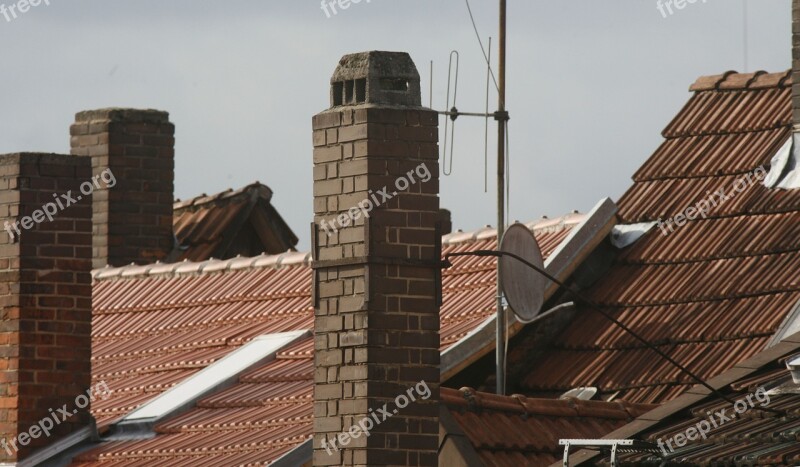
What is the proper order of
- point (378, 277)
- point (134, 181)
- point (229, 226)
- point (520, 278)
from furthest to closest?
point (229, 226), point (134, 181), point (520, 278), point (378, 277)

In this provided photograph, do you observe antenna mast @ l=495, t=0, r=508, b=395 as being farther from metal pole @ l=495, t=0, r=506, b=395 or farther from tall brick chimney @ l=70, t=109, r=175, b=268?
tall brick chimney @ l=70, t=109, r=175, b=268

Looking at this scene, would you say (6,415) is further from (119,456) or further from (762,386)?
(762,386)

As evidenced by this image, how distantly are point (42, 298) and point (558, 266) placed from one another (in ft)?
13.0

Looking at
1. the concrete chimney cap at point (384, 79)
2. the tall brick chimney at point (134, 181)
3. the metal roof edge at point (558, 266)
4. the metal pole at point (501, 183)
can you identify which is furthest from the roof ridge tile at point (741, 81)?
the tall brick chimney at point (134, 181)

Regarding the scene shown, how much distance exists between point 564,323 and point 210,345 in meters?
2.96

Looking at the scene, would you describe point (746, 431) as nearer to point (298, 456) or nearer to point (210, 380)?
point (298, 456)

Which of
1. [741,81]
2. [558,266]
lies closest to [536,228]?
[558,266]

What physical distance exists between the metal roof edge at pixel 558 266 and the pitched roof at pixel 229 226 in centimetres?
821

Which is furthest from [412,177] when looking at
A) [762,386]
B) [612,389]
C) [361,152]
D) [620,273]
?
[620,273]

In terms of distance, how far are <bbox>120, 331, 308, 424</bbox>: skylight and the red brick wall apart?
3.18 meters

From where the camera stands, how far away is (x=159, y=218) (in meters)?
26.2

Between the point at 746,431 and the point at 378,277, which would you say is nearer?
the point at 746,431

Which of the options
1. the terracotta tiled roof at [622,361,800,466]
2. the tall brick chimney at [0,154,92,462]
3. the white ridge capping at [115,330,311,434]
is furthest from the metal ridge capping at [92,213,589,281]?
the terracotta tiled roof at [622,361,800,466]

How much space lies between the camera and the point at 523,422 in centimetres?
1527
